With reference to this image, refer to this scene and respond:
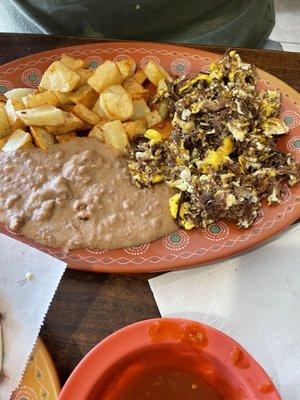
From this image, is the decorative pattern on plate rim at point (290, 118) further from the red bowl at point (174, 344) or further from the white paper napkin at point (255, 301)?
the red bowl at point (174, 344)

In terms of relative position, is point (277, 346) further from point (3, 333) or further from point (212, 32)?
point (212, 32)

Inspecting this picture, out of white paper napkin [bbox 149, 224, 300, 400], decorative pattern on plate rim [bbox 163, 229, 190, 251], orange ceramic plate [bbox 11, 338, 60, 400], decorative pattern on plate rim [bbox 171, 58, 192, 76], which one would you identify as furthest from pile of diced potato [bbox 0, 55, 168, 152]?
orange ceramic plate [bbox 11, 338, 60, 400]

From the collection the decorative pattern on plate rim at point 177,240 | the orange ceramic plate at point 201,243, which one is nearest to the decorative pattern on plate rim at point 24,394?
the orange ceramic plate at point 201,243

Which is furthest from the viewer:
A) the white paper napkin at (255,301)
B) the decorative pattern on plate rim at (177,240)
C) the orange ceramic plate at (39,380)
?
the decorative pattern on plate rim at (177,240)

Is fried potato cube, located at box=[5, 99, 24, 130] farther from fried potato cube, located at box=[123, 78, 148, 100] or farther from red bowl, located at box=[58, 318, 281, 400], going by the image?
red bowl, located at box=[58, 318, 281, 400]

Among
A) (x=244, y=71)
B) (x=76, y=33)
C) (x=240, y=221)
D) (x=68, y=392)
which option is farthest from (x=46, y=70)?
(x=68, y=392)
